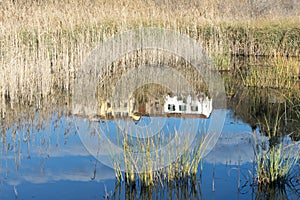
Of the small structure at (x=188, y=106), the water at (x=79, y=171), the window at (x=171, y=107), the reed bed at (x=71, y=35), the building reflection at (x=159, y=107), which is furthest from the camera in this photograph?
the reed bed at (x=71, y=35)

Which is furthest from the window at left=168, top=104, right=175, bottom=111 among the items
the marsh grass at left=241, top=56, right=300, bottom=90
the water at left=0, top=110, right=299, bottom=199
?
the marsh grass at left=241, top=56, right=300, bottom=90

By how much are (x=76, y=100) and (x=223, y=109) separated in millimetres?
1848

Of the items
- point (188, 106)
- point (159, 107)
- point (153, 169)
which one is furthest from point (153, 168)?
point (188, 106)

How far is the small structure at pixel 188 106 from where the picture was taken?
5.70 meters

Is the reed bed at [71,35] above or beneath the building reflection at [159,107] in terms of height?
above

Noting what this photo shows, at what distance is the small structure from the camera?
570cm

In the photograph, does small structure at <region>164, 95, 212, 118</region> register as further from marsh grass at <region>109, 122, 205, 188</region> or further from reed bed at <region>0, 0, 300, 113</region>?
marsh grass at <region>109, 122, 205, 188</region>

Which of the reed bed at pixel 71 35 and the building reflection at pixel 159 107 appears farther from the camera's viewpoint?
the reed bed at pixel 71 35

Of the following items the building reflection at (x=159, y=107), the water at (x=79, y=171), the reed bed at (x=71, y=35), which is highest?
the reed bed at (x=71, y=35)

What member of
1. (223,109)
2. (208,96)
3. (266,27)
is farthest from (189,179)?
(266,27)

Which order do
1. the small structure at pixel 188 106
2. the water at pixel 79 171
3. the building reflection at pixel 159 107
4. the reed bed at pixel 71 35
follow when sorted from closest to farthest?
the water at pixel 79 171 < the building reflection at pixel 159 107 < the small structure at pixel 188 106 < the reed bed at pixel 71 35

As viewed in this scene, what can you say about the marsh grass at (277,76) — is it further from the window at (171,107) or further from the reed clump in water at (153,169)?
the reed clump in water at (153,169)

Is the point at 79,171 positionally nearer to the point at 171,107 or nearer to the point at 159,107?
the point at 159,107

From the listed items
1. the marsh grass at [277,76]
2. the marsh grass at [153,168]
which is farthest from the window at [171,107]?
the marsh grass at [153,168]
